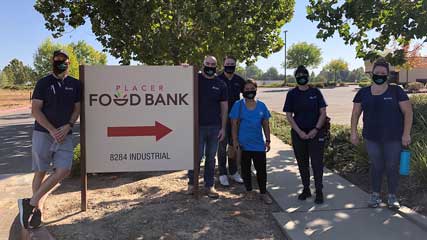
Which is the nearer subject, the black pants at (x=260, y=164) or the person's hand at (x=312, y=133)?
the person's hand at (x=312, y=133)

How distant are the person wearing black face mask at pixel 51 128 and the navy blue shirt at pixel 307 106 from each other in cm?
258

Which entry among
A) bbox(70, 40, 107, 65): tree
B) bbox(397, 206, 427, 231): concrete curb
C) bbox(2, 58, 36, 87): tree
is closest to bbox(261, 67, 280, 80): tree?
bbox(2, 58, 36, 87): tree

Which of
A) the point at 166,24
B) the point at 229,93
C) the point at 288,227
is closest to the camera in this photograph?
the point at 288,227

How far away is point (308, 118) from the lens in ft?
17.7

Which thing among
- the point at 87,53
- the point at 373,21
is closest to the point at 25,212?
the point at 373,21

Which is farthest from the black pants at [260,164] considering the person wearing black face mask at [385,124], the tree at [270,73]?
Result: the tree at [270,73]

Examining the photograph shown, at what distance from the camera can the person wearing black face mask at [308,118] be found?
5375 millimetres

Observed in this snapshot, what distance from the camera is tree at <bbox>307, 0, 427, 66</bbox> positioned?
7246mm

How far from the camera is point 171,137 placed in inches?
221

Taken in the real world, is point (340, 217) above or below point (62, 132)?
below

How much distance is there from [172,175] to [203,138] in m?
1.59

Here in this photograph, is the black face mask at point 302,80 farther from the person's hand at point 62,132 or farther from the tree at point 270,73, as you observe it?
the tree at point 270,73

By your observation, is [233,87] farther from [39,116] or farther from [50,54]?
[50,54]

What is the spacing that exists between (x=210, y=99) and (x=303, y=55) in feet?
267
